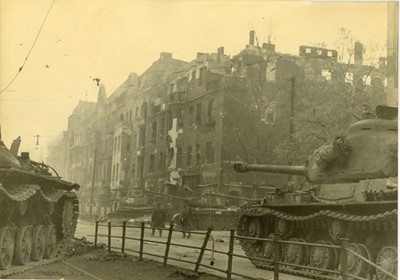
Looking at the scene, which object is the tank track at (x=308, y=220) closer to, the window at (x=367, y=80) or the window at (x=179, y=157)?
the window at (x=367, y=80)

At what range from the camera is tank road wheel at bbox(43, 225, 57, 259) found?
587 inches

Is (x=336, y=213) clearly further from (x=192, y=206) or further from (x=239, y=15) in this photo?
(x=192, y=206)

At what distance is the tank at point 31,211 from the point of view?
40.2 ft

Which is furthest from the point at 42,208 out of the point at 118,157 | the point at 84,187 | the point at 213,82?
the point at 84,187

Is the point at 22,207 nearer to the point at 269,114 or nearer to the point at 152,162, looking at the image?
the point at 269,114

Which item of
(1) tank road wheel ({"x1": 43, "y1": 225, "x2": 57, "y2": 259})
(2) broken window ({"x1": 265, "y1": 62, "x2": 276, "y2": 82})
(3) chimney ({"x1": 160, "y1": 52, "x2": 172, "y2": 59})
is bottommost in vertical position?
(1) tank road wheel ({"x1": 43, "y1": 225, "x2": 57, "y2": 259})

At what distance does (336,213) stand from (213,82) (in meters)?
23.8

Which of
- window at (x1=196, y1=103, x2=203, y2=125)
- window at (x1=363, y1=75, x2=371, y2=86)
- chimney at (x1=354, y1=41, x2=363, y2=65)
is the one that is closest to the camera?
chimney at (x1=354, y1=41, x2=363, y2=65)

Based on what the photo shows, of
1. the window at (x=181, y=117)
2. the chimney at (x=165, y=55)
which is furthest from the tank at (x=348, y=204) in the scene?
the chimney at (x=165, y=55)

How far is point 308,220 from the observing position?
41.1 ft

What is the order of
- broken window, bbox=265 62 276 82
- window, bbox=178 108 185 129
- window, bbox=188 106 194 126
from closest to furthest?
1. broken window, bbox=265 62 276 82
2. window, bbox=188 106 194 126
3. window, bbox=178 108 185 129

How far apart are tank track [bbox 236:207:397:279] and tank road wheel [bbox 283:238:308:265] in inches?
8.3

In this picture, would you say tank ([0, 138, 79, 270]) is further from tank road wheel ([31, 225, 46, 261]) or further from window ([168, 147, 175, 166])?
window ([168, 147, 175, 166])

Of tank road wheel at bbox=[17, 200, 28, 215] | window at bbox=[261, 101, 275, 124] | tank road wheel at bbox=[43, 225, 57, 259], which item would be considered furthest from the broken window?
tank road wheel at bbox=[17, 200, 28, 215]
